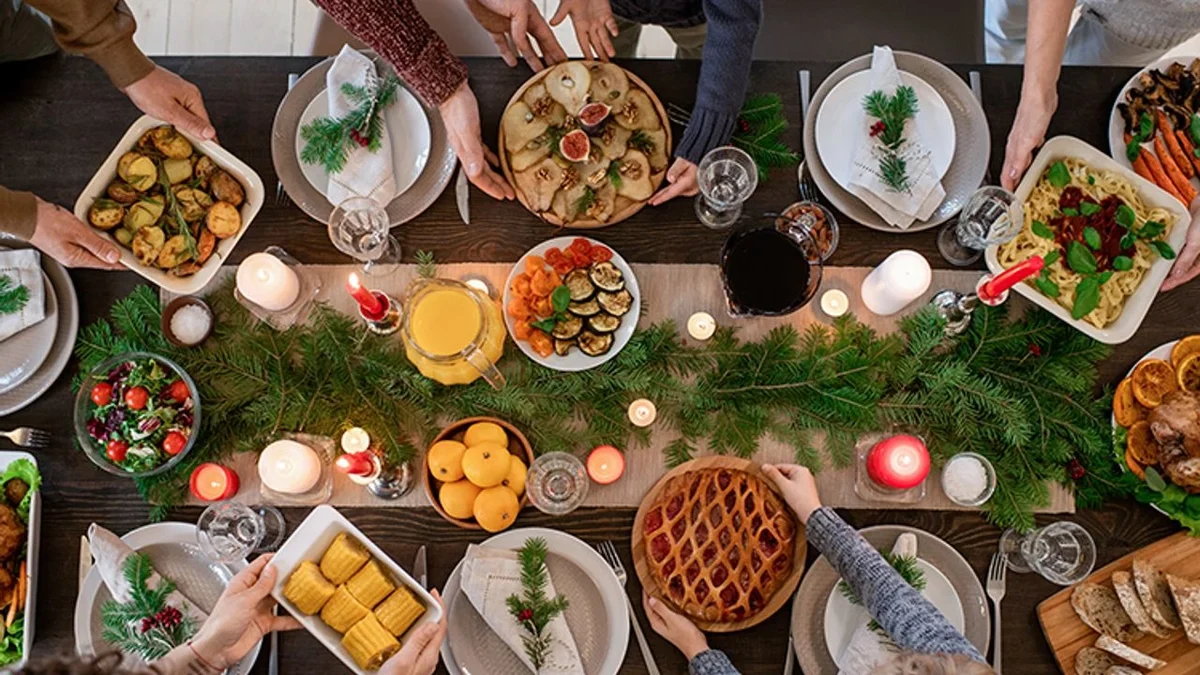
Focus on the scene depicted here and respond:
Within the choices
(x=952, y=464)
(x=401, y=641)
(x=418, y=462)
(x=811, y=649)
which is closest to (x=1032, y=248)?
(x=952, y=464)

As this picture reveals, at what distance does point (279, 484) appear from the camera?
1.45 m

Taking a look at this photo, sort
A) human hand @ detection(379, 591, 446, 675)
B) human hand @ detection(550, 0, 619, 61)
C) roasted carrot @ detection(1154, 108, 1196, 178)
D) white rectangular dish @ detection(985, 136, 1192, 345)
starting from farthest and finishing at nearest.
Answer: human hand @ detection(550, 0, 619, 61) < roasted carrot @ detection(1154, 108, 1196, 178) < white rectangular dish @ detection(985, 136, 1192, 345) < human hand @ detection(379, 591, 446, 675)

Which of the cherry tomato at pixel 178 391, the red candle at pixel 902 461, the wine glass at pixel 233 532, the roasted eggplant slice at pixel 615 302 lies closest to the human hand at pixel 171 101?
the cherry tomato at pixel 178 391

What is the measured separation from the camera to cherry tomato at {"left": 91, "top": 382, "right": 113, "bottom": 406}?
1.47 m

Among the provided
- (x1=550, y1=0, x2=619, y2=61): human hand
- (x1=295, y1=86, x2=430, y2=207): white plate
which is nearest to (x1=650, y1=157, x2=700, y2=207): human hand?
(x1=550, y1=0, x2=619, y2=61): human hand

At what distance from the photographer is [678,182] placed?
157 centimetres

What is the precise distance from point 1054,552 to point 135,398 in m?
1.72

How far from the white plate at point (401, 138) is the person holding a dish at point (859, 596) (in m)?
0.91

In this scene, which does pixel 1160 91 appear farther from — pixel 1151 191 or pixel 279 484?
pixel 279 484

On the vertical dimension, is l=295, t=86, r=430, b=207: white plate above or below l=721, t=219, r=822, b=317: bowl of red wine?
above

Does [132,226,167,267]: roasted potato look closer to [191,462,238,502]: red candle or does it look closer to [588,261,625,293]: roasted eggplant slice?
[191,462,238,502]: red candle

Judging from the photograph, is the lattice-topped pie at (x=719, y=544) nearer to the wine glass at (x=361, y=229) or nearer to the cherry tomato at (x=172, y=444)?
the wine glass at (x=361, y=229)

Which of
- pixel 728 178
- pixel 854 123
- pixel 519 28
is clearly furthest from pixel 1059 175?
pixel 519 28

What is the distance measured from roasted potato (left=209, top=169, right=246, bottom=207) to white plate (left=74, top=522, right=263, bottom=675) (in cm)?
61
